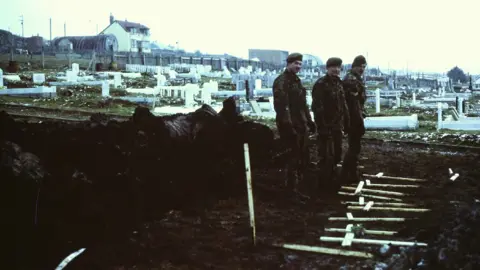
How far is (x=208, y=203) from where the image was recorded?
8672mm

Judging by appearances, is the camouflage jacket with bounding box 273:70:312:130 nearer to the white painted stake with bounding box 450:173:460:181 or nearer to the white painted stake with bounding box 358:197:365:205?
the white painted stake with bounding box 358:197:365:205

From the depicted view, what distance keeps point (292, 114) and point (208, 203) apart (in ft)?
6.76

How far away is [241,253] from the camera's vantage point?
623 centimetres

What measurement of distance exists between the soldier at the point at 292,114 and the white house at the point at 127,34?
3076 inches

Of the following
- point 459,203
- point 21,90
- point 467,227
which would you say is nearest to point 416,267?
point 467,227

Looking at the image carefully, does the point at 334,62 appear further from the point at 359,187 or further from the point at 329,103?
the point at 359,187

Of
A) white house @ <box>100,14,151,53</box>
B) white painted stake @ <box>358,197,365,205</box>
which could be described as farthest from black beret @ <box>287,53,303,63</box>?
white house @ <box>100,14,151,53</box>

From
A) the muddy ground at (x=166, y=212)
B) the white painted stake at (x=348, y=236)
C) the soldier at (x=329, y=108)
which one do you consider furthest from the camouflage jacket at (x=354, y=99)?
the white painted stake at (x=348, y=236)

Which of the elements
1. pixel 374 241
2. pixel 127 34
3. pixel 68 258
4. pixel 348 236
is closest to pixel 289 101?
pixel 348 236

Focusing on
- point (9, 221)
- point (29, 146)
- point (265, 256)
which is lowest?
point (265, 256)

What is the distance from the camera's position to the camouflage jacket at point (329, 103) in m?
9.19

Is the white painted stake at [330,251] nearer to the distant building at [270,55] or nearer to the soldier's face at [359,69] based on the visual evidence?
the soldier's face at [359,69]

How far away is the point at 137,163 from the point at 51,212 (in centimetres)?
172

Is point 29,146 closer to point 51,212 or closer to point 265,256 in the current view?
point 51,212
